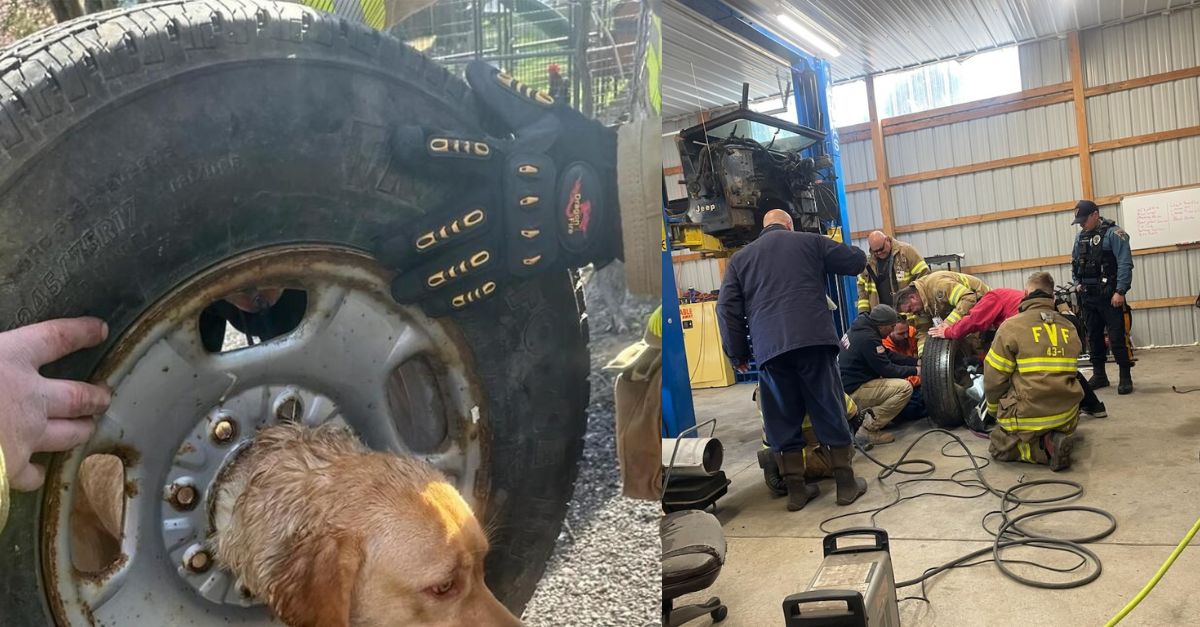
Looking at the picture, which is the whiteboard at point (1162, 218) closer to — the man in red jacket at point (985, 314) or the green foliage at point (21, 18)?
the man in red jacket at point (985, 314)

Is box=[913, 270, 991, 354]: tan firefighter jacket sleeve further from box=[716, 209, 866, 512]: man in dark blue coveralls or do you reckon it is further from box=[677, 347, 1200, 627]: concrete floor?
box=[716, 209, 866, 512]: man in dark blue coveralls

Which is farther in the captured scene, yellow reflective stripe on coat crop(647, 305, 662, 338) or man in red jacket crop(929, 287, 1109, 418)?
man in red jacket crop(929, 287, 1109, 418)

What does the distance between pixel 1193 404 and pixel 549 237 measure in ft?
19.8

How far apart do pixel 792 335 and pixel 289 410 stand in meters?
3.32

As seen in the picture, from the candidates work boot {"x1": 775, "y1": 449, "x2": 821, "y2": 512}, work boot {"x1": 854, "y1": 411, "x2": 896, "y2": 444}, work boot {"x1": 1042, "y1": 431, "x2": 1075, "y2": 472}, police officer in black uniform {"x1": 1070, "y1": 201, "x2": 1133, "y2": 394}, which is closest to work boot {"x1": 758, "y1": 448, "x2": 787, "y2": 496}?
work boot {"x1": 775, "y1": 449, "x2": 821, "y2": 512}

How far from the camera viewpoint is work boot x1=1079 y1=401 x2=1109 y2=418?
16.6 feet

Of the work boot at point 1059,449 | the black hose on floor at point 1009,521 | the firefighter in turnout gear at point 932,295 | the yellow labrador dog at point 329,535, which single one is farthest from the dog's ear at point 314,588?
the firefighter in turnout gear at point 932,295

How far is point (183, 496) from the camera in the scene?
21.5 inches

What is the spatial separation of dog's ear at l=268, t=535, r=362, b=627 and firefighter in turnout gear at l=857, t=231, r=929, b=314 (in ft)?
20.4

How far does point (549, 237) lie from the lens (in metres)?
0.71

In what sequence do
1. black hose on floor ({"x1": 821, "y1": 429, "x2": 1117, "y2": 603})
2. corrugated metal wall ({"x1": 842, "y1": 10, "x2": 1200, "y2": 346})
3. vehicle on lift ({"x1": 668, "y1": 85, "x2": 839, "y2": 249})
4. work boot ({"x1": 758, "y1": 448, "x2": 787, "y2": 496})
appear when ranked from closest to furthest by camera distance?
1. black hose on floor ({"x1": 821, "y1": 429, "x2": 1117, "y2": 603})
2. work boot ({"x1": 758, "y1": 448, "x2": 787, "y2": 496})
3. vehicle on lift ({"x1": 668, "y1": 85, "x2": 839, "y2": 249})
4. corrugated metal wall ({"x1": 842, "y1": 10, "x2": 1200, "y2": 346})

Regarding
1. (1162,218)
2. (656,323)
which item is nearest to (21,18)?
(656,323)

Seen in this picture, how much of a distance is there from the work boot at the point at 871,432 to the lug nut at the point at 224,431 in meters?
5.03

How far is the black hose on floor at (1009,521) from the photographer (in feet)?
9.35
